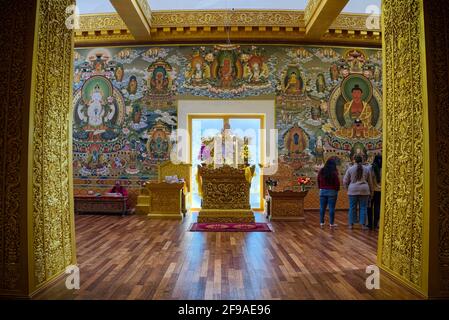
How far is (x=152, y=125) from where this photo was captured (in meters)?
10.6

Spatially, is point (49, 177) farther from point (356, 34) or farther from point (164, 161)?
point (356, 34)

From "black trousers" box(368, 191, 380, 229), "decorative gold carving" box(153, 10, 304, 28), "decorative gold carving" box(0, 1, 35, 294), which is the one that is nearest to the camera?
"decorative gold carving" box(0, 1, 35, 294)

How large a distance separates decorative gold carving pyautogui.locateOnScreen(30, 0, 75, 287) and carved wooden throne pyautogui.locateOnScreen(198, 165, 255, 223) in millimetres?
4270

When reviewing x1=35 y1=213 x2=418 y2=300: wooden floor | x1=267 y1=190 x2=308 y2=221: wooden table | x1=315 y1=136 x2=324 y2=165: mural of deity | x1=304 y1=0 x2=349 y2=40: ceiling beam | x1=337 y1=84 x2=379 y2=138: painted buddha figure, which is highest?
x1=304 y1=0 x2=349 y2=40: ceiling beam

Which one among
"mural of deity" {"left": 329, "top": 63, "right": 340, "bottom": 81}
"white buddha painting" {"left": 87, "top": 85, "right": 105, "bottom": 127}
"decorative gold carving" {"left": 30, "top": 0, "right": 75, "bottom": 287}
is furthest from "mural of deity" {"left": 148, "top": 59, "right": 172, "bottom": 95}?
"decorative gold carving" {"left": 30, "top": 0, "right": 75, "bottom": 287}

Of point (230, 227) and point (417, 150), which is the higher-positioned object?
point (417, 150)

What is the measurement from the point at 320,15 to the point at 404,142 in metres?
5.85

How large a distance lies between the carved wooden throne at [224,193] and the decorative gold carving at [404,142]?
4.17 metres

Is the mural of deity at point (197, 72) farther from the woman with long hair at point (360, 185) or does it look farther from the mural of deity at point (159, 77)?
the woman with long hair at point (360, 185)

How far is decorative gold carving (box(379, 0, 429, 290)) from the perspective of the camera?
354cm

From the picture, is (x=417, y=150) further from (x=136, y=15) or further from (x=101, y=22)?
(x=101, y=22)

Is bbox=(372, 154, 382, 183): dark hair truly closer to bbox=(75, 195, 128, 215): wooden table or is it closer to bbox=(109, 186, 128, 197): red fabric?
bbox=(75, 195, 128, 215): wooden table

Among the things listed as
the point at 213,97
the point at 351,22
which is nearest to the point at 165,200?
the point at 213,97

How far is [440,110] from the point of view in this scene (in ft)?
11.1
